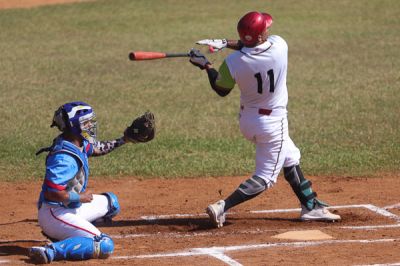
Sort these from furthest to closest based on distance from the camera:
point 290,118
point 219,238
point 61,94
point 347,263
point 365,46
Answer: point 365,46, point 61,94, point 290,118, point 219,238, point 347,263

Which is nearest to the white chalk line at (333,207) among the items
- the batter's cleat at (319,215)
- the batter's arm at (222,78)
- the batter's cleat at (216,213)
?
the batter's cleat at (319,215)

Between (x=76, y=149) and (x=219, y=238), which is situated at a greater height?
(x=76, y=149)

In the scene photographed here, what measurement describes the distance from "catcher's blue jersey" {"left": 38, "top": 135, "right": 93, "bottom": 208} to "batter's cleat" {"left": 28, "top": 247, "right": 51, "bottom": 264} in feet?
1.60

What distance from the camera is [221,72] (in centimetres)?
868

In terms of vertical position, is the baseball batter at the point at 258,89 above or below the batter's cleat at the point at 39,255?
above

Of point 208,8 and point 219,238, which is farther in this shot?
point 208,8

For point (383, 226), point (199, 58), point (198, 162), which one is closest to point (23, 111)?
point (198, 162)

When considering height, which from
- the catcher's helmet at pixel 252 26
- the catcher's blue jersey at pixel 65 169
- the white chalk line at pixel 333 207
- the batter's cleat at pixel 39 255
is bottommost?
the white chalk line at pixel 333 207

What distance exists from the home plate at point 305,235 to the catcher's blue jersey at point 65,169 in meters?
1.88

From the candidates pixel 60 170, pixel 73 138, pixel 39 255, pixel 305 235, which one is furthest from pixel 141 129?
pixel 305 235

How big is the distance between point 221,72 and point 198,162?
3.40 metres

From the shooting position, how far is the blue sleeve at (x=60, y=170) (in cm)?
754

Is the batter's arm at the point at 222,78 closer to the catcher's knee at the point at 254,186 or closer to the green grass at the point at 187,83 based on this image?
the catcher's knee at the point at 254,186

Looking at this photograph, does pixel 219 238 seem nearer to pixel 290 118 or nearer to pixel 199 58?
pixel 199 58
